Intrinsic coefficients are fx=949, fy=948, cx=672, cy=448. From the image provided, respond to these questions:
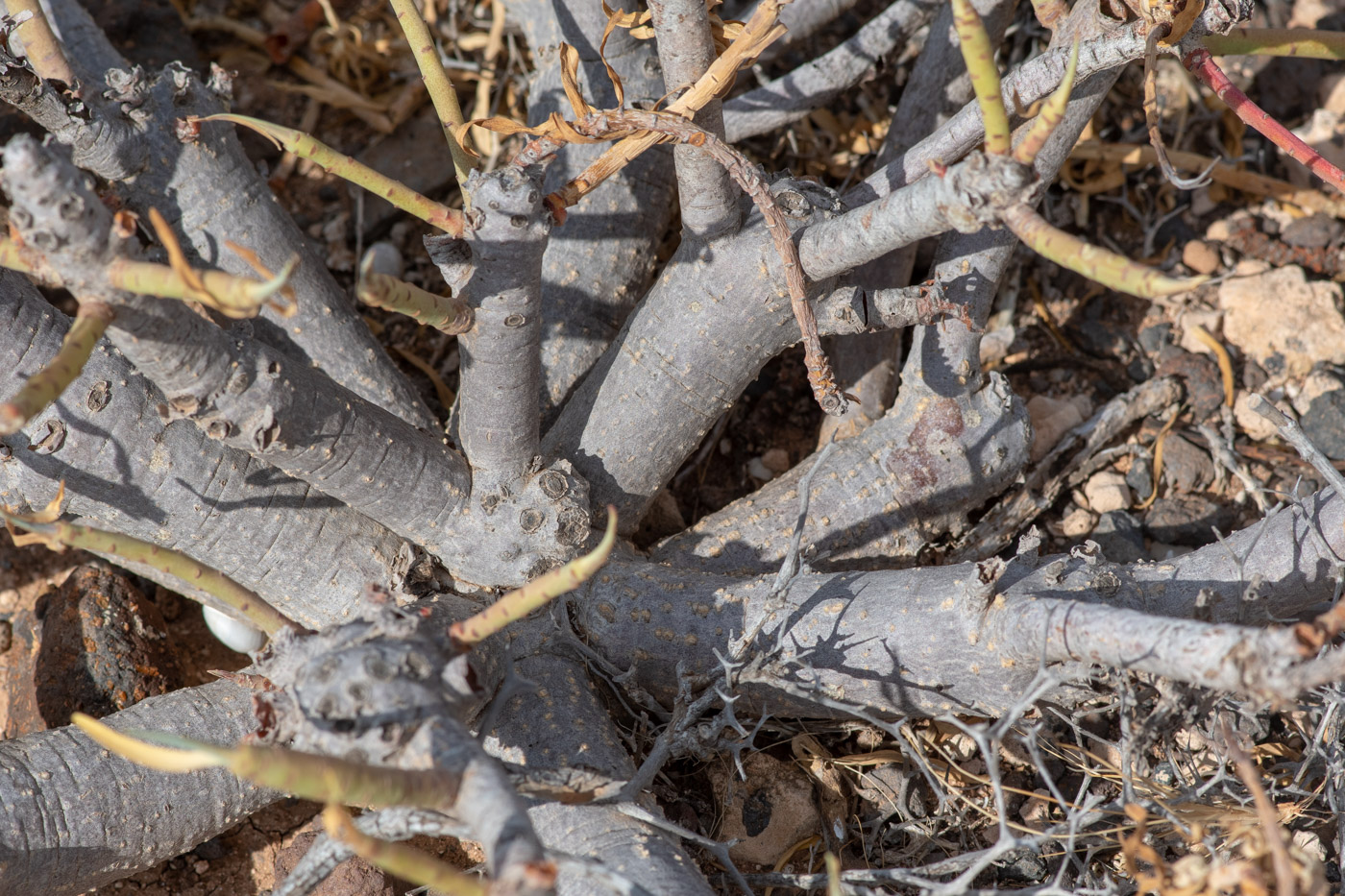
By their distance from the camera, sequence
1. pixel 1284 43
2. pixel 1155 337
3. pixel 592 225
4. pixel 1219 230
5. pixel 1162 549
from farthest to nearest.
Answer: pixel 1219 230
pixel 1155 337
pixel 1162 549
pixel 592 225
pixel 1284 43

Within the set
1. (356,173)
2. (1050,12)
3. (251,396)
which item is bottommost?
(1050,12)

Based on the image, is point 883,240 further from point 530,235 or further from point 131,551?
point 131,551

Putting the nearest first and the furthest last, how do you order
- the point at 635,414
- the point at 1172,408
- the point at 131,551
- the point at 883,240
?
the point at 131,551 → the point at 883,240 → the point at 635,414 → the point at 1172,408

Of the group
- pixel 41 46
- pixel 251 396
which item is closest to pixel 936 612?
→ pixel 251 396

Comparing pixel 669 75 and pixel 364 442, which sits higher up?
pixel 669 75

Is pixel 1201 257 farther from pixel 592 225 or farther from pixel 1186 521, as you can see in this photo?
pixel 592 225

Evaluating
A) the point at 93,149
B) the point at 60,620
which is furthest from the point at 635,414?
the point at 60,620

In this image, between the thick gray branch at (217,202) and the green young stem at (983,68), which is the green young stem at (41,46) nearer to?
the thick gray branch at (217,202)
